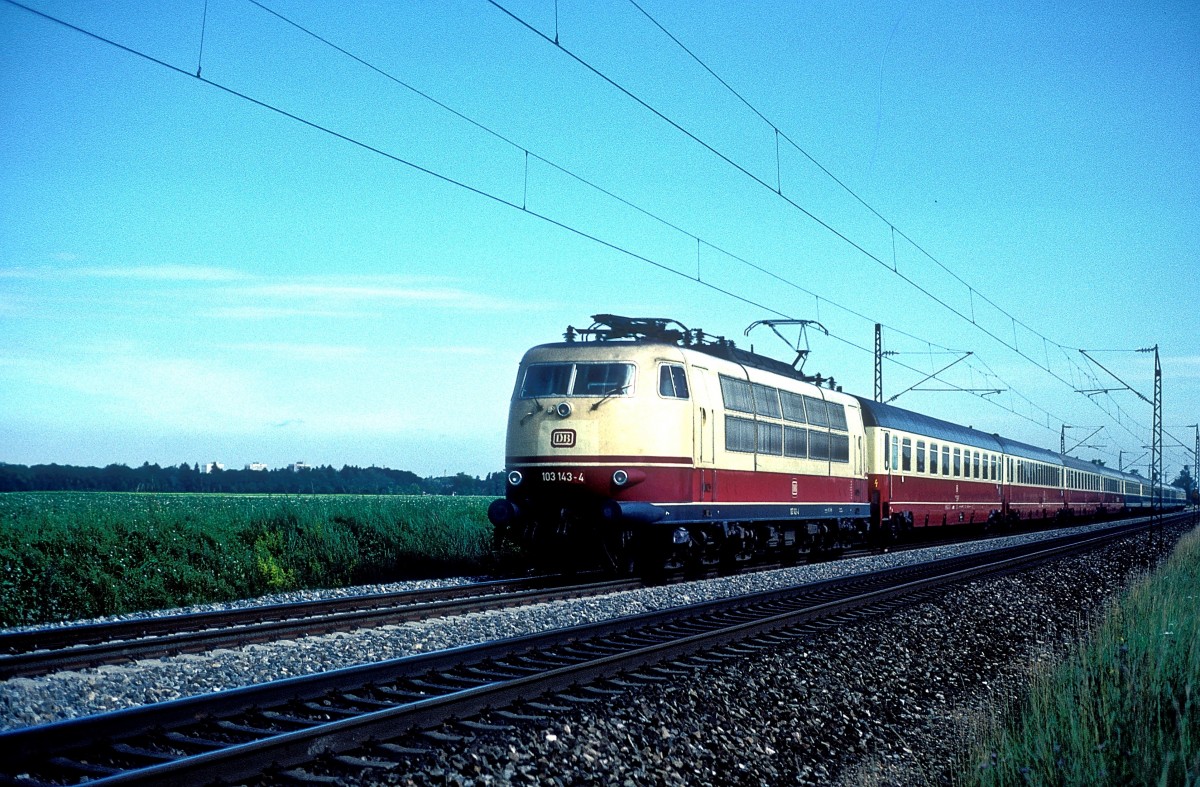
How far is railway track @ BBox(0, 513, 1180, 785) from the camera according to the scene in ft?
18.5

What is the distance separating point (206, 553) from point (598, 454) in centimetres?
640

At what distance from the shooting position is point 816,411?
71.4 feet

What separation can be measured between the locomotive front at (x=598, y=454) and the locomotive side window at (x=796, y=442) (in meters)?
4.22

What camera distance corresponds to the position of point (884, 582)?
16.9 meters

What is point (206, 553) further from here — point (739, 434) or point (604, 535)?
point (739, 434)

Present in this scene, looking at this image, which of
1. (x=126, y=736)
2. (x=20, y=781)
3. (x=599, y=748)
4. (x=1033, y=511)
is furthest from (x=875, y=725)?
(x=1033, y=511)

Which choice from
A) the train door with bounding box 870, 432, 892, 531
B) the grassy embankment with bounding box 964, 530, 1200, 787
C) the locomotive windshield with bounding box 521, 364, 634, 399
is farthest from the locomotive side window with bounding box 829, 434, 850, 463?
the grassy embankment with bounding box 964, 530, 1200, 787

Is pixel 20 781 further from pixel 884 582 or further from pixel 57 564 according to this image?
pixel 884 582

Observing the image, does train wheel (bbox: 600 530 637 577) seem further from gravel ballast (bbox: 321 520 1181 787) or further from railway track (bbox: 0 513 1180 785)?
gravel ballast (bbox: 321 520 1181 787)

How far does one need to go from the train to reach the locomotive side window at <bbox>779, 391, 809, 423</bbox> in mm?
49

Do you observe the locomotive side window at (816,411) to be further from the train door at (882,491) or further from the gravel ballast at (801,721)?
the gravel ballast at (801,721)

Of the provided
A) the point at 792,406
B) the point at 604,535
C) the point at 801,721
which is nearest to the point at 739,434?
the point at 792,406

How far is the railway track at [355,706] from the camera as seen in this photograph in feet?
18.5

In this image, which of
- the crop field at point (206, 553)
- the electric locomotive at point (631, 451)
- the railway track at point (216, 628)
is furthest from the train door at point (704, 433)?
the crop field at point (206, 553)
